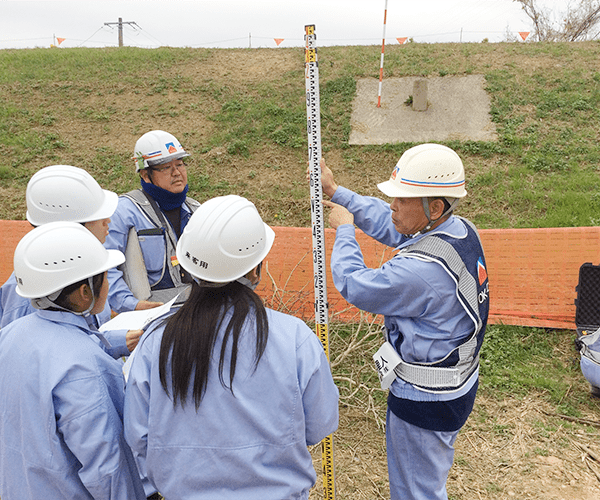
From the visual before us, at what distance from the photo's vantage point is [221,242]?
5.39 ft

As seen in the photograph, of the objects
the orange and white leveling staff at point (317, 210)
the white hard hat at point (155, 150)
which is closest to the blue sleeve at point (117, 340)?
the orange and white leveling staff at point (317, 210)

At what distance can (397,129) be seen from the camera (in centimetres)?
945

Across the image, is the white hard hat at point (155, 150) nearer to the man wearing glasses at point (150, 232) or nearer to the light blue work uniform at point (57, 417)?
the man wearing glasses at point (150, 232)

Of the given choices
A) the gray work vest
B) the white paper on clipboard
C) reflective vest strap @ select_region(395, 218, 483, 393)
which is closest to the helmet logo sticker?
the white paper on clipboard

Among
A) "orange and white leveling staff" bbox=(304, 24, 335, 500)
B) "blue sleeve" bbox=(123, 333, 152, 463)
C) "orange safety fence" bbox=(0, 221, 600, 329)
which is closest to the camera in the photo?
"blue sleeve" bbox=(123, 333, 152, 463)

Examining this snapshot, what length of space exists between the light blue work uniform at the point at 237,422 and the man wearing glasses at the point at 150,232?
5.12 feet

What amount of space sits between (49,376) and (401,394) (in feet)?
5.22

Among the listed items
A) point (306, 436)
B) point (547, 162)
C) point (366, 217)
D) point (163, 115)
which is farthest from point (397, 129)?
point (306, 436)

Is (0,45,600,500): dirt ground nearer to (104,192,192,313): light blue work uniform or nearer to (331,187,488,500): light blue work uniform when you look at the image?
(331,187,488,500): light blue work uniform

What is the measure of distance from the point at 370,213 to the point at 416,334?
867mm

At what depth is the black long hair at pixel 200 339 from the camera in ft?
4.89

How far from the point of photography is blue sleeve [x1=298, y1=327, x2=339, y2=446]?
1620 millimetres

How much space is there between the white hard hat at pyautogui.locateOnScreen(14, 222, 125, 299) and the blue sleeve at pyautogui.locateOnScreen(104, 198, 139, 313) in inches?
48.9

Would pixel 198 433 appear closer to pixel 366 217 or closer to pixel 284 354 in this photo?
pixel 284 354
